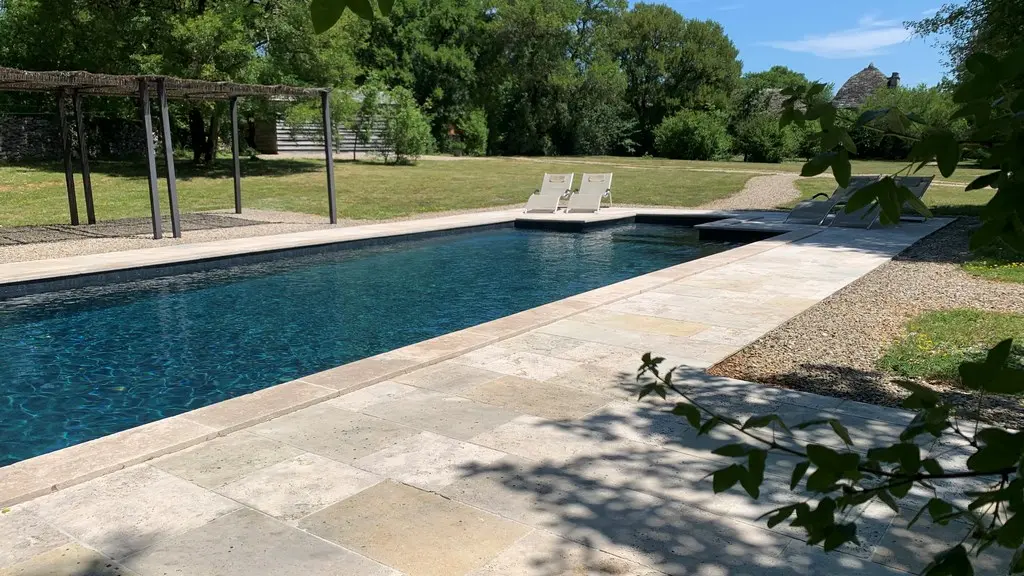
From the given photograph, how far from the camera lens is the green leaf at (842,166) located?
1.10 metres

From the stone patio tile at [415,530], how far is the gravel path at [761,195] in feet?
53.8

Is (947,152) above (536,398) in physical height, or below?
above

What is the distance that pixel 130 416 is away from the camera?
17.6 feet

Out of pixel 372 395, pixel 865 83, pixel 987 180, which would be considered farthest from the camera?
pixel 865 83

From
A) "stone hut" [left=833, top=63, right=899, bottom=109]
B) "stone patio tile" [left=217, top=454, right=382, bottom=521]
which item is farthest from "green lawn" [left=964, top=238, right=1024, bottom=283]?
"stone hut" [left=833, top=63, right=899, bottom=109]

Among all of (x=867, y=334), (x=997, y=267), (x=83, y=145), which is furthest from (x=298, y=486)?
(x=83, y=145)

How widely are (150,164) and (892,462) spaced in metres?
13.1

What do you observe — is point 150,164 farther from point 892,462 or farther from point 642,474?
point 892,462

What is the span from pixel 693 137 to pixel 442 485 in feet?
134

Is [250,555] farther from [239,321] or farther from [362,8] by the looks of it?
[239,321]

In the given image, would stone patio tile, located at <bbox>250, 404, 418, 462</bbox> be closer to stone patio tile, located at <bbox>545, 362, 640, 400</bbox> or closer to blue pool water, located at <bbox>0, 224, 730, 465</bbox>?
stone patio tile, located at <bbox>545, 362, 640, 400</bbox>

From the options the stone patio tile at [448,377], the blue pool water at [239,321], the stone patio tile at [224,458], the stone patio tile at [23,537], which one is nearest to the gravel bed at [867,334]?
the stone patio tile at [448,377]

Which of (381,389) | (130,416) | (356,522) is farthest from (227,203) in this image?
(356,522)

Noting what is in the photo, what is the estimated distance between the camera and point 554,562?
2.75 meters
